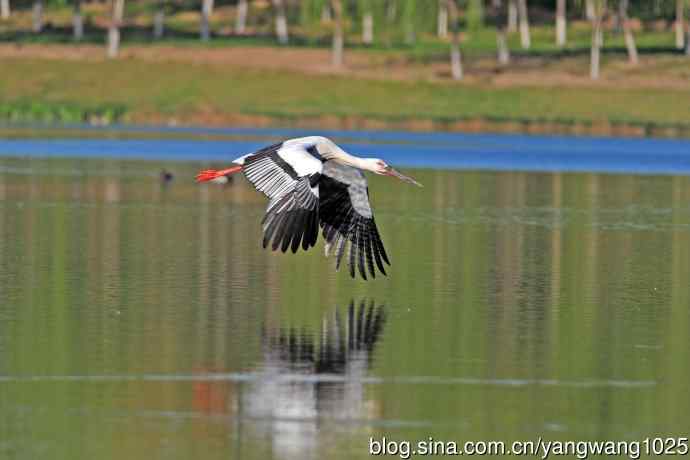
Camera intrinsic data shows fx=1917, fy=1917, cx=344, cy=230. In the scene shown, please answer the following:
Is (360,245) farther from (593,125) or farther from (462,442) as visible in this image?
(593,125)

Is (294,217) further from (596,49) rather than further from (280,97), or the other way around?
(596,49)

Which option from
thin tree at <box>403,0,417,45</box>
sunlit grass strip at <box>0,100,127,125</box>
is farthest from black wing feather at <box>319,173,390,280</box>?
thin tree at <box>403,0,417,45</box>

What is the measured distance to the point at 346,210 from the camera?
18.2 metres

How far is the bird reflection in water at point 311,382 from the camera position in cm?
1253

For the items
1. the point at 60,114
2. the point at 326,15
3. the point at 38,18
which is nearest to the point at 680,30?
the point at 326,15

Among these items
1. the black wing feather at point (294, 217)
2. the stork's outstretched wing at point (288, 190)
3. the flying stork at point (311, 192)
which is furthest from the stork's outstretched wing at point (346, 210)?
the black wing feather at point (294, 217)

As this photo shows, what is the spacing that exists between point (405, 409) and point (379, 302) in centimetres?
564

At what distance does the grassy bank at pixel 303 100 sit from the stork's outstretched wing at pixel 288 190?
46196mm

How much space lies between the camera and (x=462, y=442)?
12.1m

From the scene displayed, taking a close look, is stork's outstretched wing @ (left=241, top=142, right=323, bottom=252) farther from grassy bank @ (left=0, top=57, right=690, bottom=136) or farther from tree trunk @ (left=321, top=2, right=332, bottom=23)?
tree trunk @ (left=321, top=2, right=332, bottom=23)

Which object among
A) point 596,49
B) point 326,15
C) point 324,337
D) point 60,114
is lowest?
point 60,114

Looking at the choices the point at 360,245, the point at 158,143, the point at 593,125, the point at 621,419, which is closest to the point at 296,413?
the point at 621,419

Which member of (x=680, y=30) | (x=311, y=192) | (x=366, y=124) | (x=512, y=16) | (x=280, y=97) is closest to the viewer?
(x=311, y=192)

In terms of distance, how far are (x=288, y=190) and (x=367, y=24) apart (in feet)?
272
